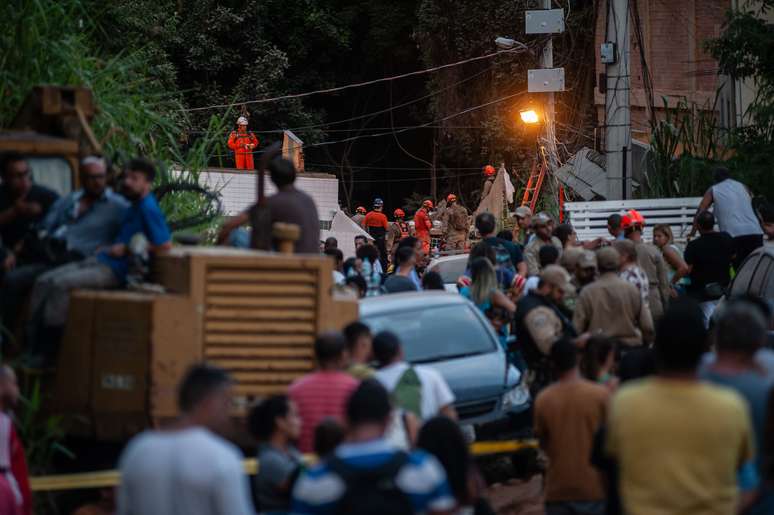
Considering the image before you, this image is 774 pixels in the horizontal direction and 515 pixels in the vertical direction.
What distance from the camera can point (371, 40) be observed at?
48219 mm

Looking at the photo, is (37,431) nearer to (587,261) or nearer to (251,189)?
(587,261)

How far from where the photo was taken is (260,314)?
9.02 m

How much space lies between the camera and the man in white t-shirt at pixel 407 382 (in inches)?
332

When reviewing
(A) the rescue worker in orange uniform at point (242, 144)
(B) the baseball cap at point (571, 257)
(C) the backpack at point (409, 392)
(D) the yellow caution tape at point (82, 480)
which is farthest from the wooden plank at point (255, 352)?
(A) the rescue worker in orange uniform at point (242, 144)

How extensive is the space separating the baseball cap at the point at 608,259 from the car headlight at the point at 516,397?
1318 millimetres

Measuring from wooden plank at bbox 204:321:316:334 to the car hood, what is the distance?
2.80m

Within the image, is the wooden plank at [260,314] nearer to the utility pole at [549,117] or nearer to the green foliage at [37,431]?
the green foliage at [37,431]

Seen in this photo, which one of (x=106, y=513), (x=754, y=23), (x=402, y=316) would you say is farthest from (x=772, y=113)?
(x=106, y=513)

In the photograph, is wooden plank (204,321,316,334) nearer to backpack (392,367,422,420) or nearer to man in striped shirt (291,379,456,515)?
backpack (392,367,422,420)

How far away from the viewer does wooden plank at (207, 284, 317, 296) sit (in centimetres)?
895

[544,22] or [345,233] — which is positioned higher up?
[544,22]

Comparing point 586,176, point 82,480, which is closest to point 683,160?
point 586,176

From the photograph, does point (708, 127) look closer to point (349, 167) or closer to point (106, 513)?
point (106, 513)

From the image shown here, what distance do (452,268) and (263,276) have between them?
990cm
